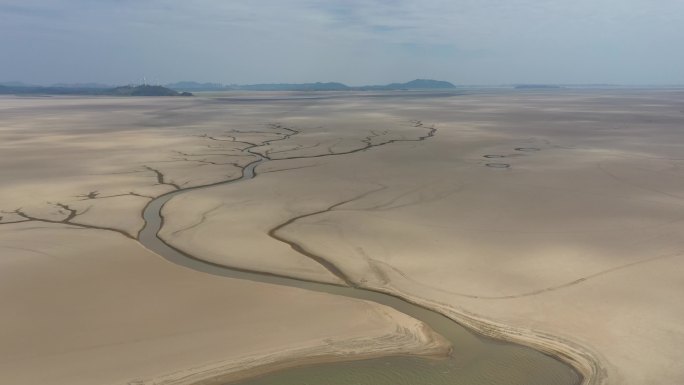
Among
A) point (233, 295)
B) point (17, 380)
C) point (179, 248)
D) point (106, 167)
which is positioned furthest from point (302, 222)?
point (106, 167)

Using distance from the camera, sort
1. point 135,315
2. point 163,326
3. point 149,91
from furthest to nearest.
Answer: point 149,91 < point 135,315 < point 163,326

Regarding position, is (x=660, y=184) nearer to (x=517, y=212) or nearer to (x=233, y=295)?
(x=517, y=212)

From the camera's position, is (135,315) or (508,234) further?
(508,234)

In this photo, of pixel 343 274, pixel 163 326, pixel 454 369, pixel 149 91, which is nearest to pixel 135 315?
pixel 163 326

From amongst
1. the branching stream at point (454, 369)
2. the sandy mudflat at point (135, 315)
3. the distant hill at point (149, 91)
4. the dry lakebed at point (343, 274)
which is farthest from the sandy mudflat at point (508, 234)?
the distant hill at point (149, 91)

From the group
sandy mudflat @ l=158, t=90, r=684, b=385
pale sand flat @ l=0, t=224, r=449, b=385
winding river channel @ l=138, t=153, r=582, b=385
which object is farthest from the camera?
sandy mudflat @ l=158, t=90, r=684, b=385

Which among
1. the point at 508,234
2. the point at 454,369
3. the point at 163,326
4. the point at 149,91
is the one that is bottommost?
the point at 454,369

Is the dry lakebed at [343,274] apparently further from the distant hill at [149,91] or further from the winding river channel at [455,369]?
the distant hill at [149,91]

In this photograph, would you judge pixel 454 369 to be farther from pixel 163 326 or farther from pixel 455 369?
pixel 163 326

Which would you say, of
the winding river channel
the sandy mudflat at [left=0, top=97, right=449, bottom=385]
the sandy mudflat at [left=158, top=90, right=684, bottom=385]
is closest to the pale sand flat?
the sandy mudflat at [left=0, top=97, right=449, bottom=385]

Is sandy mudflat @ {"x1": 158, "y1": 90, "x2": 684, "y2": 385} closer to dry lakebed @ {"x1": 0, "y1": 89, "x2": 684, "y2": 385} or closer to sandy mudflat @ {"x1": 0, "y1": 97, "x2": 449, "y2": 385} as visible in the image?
dry lakebed @ {"x1": 0, "y1": 89, "x2": 684, "y2": 385}
